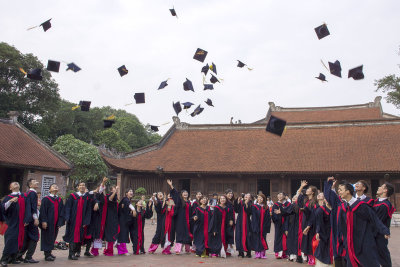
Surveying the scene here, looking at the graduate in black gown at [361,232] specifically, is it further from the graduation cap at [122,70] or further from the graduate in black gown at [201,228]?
the graduation cap at [122,70]

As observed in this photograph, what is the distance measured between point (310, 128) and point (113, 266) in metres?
20.8

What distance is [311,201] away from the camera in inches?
335


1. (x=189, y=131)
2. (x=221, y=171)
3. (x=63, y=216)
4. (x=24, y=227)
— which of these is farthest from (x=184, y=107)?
(x=189, y=131)

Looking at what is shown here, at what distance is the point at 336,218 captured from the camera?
6.50 meters

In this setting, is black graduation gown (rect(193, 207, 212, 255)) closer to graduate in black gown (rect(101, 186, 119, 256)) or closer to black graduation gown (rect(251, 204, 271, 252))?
black graduation gown (rect(251, 204, 271, 252))

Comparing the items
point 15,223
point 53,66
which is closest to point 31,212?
point 15,223

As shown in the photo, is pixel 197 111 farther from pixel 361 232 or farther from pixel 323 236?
pixel 361 232

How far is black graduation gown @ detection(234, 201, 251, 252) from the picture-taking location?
9.80 metres

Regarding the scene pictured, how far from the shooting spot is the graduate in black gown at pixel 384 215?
6.58 metres

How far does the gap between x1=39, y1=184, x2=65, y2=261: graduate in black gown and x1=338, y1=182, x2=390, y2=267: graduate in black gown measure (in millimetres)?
6259

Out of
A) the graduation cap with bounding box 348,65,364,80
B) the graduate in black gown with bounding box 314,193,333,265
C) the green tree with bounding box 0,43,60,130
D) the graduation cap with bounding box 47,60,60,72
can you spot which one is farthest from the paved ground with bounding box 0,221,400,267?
the green tree with bounding box 0,43,60,130

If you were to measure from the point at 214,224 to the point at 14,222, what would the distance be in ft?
15.8

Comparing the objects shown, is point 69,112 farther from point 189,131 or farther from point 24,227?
point 24,227

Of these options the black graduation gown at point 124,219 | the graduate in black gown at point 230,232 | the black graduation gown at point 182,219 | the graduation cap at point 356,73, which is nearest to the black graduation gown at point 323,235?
the graduate in black gown at point 230,232
